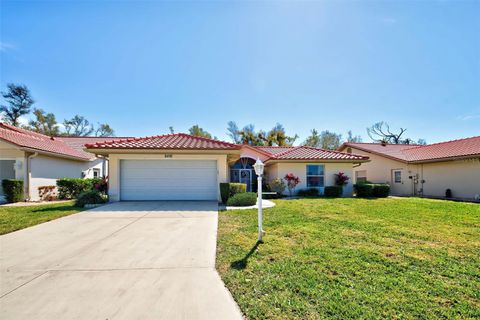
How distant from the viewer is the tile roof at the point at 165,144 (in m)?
11.3

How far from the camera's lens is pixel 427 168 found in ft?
58.9

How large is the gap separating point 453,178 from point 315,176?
9527 mm

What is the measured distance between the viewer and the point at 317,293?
123 inches

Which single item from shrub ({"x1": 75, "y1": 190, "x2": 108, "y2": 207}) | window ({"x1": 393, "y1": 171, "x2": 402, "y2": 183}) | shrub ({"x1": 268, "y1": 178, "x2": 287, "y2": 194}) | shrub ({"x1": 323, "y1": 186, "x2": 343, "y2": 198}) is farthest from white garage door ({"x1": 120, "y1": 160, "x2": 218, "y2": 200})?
window ({"x1": 393, "y1": 171, "x2": 402, "y2": 183})

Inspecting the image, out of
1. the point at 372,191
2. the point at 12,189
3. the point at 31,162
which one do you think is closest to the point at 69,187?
the point at 31,162

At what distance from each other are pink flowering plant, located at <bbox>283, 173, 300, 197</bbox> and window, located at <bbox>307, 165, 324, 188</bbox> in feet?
3.67

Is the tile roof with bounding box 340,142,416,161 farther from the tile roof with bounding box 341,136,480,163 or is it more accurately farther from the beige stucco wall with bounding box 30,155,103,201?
the beige stucco wall with bounding box 30,155,103,201

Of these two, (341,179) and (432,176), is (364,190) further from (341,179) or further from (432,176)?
(432,176)

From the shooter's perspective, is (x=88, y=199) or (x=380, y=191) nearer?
(x=88, y=199)

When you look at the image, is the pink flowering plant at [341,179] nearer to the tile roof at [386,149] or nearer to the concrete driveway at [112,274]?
the tile roof at [386,149]

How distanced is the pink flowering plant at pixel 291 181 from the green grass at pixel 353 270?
340 inches

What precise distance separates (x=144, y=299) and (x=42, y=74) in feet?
57.4

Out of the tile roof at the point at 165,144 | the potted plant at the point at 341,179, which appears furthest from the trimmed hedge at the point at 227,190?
the potted plant at the point at 341,179

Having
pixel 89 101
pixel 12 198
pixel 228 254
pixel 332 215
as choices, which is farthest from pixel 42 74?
pixel 332 215
